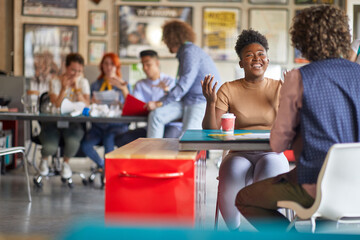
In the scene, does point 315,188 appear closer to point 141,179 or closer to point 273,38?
point 141,179

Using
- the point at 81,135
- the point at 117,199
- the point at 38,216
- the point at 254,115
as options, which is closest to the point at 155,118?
the point at 81,135

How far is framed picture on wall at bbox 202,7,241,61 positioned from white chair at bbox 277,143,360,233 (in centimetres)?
705

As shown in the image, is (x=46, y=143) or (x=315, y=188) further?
(x=46, y=143)

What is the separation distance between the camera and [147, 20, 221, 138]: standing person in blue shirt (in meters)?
4.14

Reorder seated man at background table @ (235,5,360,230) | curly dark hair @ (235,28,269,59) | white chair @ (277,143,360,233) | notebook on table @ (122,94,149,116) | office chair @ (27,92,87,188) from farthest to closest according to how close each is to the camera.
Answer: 1. office chair @ (27,92,87,188)
2. notebook on table @ (122,94,149,116)
3. curly dark hair @ (235,28,269,59)
4. seated man at background table @ (235,5,360,230)
5. white chair @ (277,143,360,233)

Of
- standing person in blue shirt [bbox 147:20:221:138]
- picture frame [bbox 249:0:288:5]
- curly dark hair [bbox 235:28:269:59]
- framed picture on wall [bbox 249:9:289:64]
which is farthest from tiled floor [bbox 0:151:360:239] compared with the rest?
picture frame [bbox 249:0:288:5]

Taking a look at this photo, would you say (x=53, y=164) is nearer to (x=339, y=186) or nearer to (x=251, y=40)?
(x=251, y=40)

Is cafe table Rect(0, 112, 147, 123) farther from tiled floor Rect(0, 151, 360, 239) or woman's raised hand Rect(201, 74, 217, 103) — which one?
woman's raised hand Rect(201, 74, 217, 103)

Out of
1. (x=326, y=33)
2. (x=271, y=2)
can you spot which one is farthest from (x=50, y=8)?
(x=326, y=33)

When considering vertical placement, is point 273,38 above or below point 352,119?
above

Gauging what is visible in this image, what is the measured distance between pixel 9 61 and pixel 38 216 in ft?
18.6

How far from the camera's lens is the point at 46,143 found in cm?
473

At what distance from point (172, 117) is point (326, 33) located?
2.63 meters

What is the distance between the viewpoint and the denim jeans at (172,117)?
4.21 m
